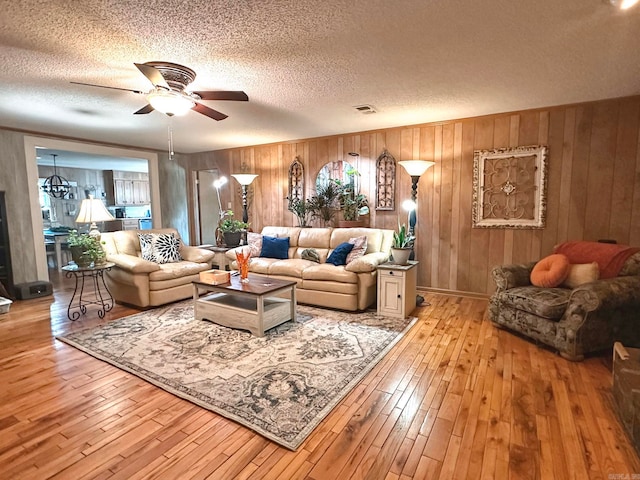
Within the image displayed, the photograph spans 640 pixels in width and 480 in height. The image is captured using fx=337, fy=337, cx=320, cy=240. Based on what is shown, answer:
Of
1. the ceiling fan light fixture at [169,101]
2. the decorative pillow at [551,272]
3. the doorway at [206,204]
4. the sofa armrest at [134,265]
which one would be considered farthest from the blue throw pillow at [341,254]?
the doorway at [206,204]

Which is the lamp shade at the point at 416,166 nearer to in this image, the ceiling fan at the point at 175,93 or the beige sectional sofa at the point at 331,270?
the beige sectional sofa at the point at 331,270

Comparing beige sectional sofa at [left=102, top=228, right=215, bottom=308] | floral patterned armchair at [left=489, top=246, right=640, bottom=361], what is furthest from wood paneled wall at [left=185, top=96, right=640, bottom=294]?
beige sectional sofa at [left=102, top=228, right=215, bottom=308]

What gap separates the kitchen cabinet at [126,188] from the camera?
31.2 feet

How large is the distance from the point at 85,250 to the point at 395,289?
→ 11.6 feet

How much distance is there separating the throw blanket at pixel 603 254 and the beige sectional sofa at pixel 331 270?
1.94m

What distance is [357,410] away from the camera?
2102 mm

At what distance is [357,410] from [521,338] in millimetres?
2000

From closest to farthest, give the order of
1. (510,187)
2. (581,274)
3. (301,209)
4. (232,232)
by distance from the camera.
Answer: (581,274) → (510,187) → (232,232) → (301,209)

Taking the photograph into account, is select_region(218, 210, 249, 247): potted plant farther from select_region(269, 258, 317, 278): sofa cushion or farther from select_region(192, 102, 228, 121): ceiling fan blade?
select_region(192, 102, 228, 121): ceiling fan blade

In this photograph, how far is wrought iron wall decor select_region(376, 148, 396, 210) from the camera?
4938 millimetres

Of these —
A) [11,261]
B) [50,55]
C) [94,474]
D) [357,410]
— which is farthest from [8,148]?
[357,410]

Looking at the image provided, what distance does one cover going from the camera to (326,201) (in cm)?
540

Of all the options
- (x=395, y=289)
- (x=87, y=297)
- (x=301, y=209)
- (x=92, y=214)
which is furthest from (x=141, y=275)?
(x=395, y=289)

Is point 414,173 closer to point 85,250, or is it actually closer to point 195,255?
point 195,255
